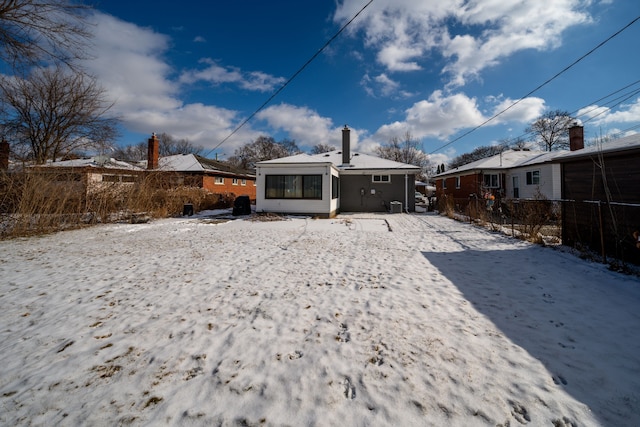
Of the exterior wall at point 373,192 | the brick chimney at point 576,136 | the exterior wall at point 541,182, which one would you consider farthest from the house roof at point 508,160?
the exterior wall at point 373,192

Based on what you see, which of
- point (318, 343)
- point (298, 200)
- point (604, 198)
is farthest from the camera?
point (298, 200)

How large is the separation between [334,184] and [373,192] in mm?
3499

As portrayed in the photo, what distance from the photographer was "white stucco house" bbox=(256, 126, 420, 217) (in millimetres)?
13945

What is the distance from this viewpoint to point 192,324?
3.06 m

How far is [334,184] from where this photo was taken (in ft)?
51.0

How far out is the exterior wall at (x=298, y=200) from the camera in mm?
13852

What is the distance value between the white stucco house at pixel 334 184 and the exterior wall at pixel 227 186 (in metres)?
12.3

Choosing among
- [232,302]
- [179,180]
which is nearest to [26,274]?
[232,302]

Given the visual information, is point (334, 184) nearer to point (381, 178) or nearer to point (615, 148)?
point (381, 178)

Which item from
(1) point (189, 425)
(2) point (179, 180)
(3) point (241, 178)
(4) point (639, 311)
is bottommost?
(1) point (189, 425)

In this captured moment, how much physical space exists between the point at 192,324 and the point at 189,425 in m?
1.47

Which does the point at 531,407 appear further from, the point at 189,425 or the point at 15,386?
the point at 15,386

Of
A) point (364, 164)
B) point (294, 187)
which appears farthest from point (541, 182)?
point (294, 187)

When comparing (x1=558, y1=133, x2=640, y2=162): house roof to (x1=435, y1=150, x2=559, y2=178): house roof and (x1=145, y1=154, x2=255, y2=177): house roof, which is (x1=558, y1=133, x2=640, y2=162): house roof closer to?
(x1=435, y1=150, x2=559, y2=178): house roof
